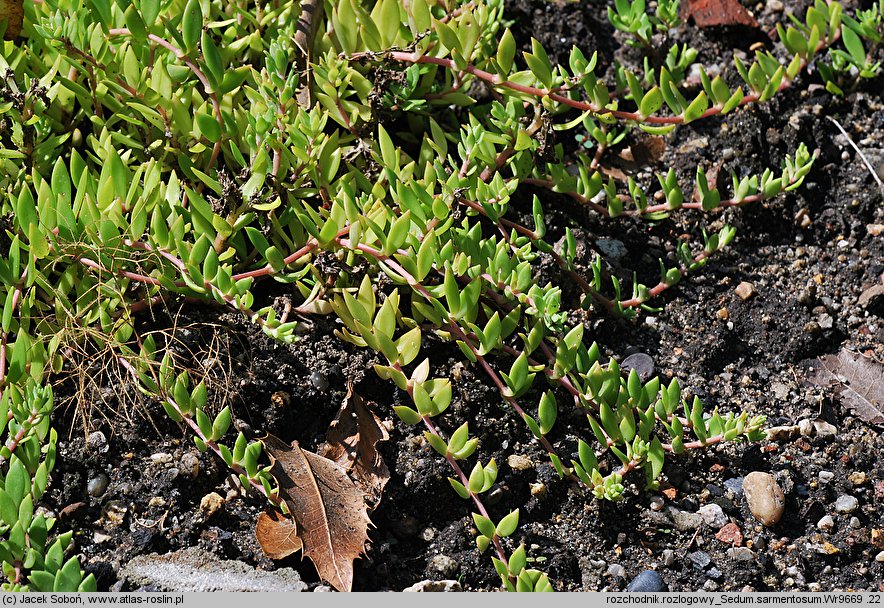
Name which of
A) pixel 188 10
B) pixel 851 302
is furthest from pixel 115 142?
pixel 851 302

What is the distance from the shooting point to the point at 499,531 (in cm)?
178

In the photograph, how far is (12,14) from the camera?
90.0 inches

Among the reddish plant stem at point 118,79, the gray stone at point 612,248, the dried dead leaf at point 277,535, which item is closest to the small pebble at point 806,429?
the gray stone at point 612,248

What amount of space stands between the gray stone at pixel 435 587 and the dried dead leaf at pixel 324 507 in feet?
0.42

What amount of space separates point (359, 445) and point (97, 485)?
0.54m

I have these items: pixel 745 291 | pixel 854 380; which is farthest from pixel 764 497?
pixel 745 291

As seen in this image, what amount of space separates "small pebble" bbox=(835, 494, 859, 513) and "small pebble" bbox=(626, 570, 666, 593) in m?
0.44

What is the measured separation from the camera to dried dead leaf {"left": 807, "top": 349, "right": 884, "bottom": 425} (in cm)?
215

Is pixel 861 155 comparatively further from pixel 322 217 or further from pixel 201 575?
pixel 201 575

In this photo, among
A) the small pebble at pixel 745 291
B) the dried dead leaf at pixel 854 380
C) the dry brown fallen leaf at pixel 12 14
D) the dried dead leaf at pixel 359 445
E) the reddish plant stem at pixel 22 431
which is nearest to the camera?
the reddish plant stem at pixel 22 431

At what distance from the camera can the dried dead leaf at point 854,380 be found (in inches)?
84.7

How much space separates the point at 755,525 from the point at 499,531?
22.8 inches

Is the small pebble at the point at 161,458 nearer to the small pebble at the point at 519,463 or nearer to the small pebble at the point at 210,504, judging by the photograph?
the small pebble at the point at 210,504

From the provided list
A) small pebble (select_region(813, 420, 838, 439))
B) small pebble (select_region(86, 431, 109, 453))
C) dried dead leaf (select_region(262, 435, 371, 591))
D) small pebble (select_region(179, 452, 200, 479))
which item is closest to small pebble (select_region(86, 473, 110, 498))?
small pebble (select_region(86, 431, 109, 453))
